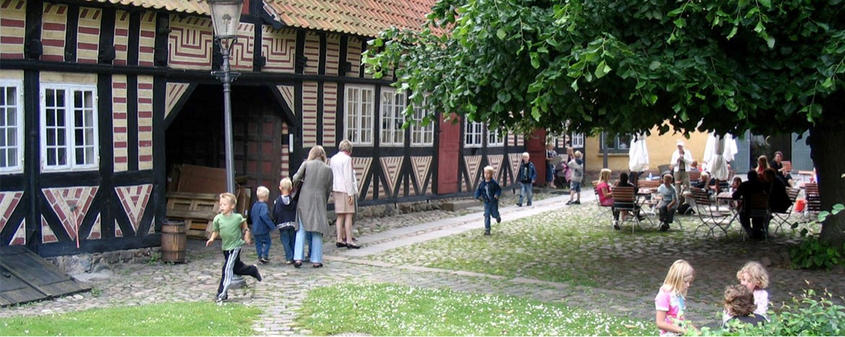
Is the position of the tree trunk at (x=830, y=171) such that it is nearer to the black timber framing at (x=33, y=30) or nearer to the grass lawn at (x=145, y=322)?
the grass lawn at (x=145, y=322)

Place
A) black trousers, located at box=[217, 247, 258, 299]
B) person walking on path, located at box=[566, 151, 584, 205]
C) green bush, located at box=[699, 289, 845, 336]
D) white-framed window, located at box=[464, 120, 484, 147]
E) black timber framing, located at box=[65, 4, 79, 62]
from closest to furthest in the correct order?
green bush, located at box=[699, 289, 845, 336] → black trousers, located at box=[217, 247, 258, 299] → black timber framing, located at box=[65, 4, 79, 62] → person walking on path, located at box=[566, 151, 584, 205] → white-framed window, located at box=[464, 120, 484, 147]

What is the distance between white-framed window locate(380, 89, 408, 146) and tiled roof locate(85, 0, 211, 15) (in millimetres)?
5776

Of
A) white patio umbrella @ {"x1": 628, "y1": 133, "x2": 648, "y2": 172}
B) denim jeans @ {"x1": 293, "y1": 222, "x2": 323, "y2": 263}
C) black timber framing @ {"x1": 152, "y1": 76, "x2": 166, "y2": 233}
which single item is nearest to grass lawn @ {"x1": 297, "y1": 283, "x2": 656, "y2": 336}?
denim jeans @ {"x1": 293, "y1": 222, "x2": 323, "y2": 263}

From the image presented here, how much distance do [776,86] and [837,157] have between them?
260cm

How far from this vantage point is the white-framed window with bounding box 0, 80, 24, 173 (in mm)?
11328

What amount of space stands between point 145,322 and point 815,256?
27.2 feet

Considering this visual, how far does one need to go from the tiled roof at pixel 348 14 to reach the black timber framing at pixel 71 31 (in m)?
3.61

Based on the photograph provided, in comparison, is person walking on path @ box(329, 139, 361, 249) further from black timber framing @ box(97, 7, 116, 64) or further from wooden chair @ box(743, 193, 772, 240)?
wooden chair @ box(743, 193, 772, 240)

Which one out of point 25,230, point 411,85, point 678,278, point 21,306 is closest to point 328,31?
point 411,85

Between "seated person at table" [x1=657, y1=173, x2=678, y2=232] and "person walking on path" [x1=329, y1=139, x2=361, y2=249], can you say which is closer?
"person walking on path" [x1=329, y1=139, x2=361, y2=249]

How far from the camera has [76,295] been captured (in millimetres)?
10672

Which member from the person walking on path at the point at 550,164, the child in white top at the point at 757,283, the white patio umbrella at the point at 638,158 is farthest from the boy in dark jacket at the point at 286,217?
the person walking on path at the point at 550,164

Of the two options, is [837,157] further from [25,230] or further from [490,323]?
[25,230]

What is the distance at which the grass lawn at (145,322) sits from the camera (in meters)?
8.20
